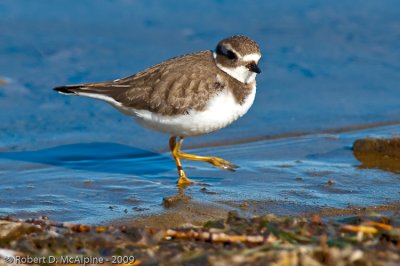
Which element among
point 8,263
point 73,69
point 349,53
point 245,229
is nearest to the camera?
point 8,263

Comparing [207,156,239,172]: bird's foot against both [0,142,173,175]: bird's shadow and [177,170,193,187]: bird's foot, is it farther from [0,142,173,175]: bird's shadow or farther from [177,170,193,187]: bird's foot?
[0,142,173,175]: bird's shadow

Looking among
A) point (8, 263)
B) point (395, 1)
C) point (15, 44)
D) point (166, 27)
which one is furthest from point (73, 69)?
point (8, 263)

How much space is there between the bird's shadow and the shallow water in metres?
0.01

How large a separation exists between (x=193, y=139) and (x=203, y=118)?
170 centimetres

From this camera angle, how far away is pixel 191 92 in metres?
6.44

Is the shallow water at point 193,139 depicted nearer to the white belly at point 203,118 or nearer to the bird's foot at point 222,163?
the bird's foot at point 222,163

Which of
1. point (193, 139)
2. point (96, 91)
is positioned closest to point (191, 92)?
point (96, 91)

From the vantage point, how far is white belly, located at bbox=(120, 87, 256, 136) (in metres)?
6.39

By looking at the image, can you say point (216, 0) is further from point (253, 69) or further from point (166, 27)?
point (253, 69)

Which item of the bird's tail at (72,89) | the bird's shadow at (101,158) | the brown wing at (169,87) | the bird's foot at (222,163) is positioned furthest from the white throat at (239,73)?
the bird's tail at (72,89)

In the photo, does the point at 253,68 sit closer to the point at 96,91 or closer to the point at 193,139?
the point at 96,91

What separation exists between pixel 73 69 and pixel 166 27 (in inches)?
69.1

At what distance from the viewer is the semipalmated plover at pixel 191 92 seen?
6418 millimetres

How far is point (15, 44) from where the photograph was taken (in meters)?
10.1
